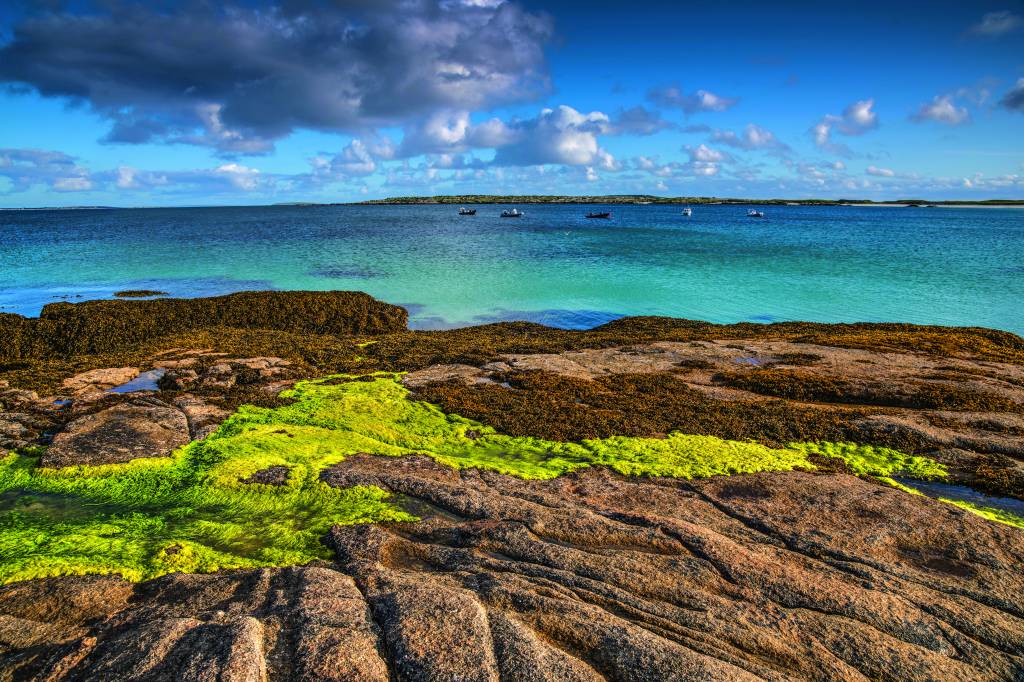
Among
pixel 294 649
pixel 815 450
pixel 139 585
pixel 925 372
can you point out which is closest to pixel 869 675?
pixel 294 649

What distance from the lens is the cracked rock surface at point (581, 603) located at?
524cm

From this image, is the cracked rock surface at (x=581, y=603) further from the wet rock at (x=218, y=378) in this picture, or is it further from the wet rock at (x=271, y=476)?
the wet rock at (x=218, y=378)

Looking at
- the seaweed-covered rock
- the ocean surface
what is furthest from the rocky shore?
the ocean surface

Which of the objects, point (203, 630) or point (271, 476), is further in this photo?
point (271, 476)

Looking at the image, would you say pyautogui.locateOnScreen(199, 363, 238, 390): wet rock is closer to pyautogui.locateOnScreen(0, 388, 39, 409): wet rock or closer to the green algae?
pyautogui.locateOnScreen(0, 388, 39, 409): wet rock

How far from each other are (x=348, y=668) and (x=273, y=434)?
7.82 metres

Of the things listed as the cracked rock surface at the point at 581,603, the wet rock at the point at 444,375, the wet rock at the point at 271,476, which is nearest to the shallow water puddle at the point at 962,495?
the cracked rock surface at the point at 581,603

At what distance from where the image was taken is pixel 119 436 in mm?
11195

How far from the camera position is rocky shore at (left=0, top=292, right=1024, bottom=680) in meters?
5.50

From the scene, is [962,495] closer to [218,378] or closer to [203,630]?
[203,630]

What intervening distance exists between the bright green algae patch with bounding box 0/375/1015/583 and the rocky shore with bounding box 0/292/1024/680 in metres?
0.06

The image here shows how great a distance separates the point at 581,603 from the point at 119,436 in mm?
10416

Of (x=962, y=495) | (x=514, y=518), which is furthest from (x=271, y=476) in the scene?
(x=962, y=495)

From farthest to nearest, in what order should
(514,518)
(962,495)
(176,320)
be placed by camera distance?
(176,320) < (962,495) < (514,518)
